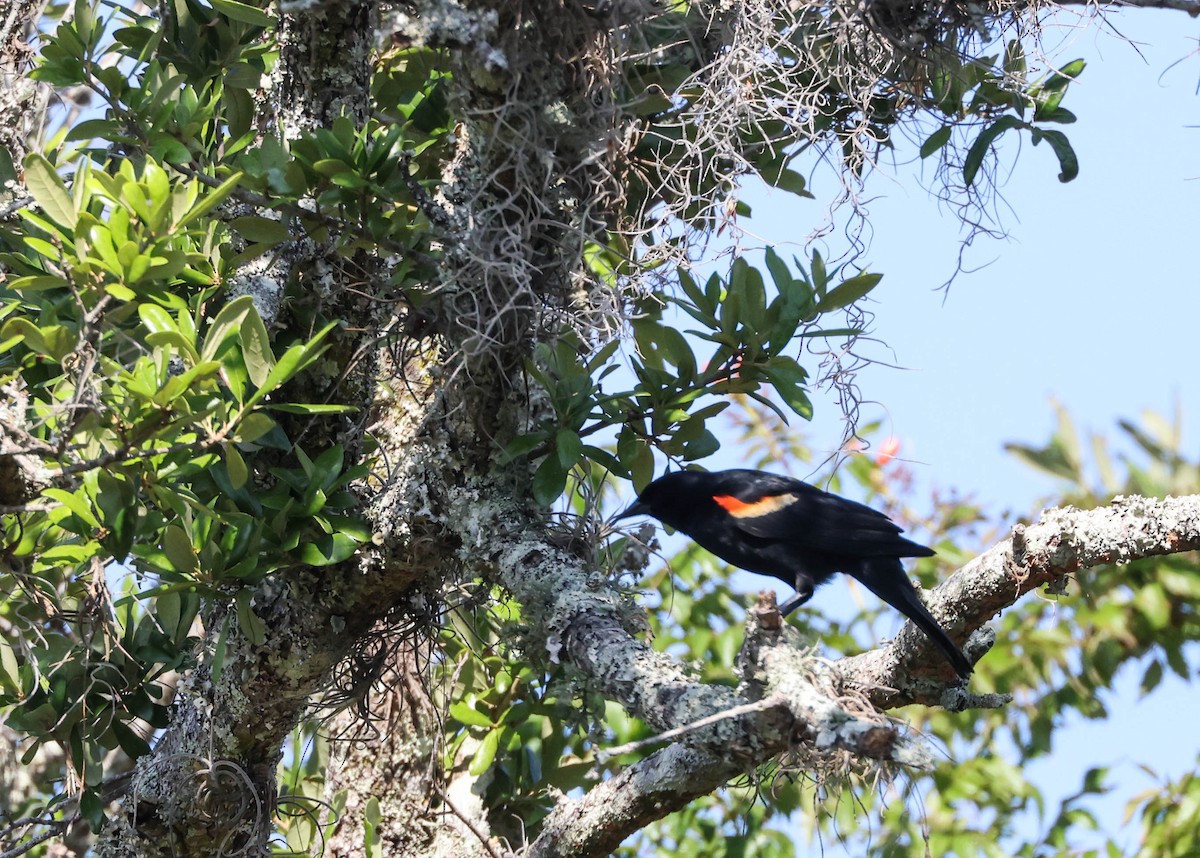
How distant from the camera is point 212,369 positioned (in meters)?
1.95

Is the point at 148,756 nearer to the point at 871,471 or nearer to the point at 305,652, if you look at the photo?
the point at 305,652

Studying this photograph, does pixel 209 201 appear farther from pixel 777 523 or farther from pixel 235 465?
pixel 777 523

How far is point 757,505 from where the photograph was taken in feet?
11.9

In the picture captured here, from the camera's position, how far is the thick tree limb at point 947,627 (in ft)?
7.84

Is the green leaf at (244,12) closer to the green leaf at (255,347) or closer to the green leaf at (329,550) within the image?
the green leaf at (255,347)

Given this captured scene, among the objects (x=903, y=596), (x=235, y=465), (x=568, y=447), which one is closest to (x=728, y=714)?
(x=568, y=447)

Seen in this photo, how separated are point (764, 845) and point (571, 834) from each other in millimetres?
1559

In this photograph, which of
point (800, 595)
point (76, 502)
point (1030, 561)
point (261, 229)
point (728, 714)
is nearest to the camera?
→ point (728, 714)

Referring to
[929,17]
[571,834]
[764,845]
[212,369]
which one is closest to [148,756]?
[571,834]

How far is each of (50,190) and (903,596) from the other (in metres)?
2.30

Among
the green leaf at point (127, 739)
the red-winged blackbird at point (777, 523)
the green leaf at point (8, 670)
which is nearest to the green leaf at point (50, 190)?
the green leaf at point (8, 670)

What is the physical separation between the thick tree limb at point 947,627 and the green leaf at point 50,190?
1179mm

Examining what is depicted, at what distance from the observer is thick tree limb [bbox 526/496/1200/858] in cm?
239

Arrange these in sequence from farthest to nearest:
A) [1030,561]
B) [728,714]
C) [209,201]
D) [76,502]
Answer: [1030,561], [76,502], [209,201], [728,714]
